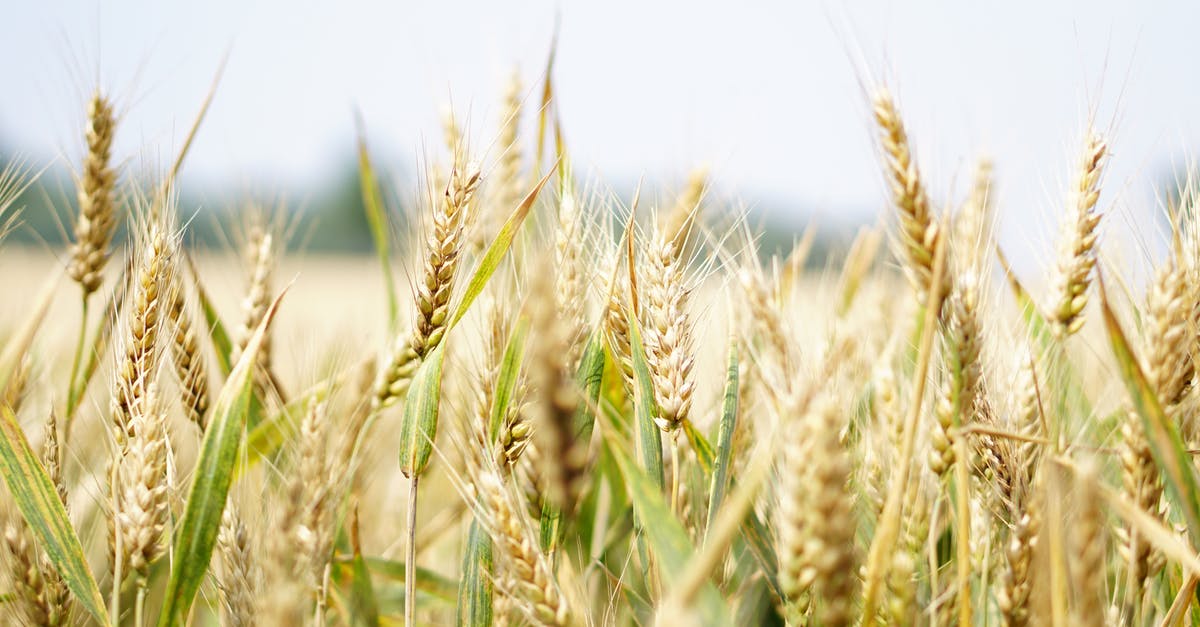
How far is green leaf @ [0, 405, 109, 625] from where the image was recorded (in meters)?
1.04

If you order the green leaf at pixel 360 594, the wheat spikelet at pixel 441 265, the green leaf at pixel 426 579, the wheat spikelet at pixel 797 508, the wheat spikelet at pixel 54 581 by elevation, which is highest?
the wheat spikelet at pixel 441 265

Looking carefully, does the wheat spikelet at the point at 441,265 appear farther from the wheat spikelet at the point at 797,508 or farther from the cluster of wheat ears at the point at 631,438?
the wheat spikelet at the point at 797,508

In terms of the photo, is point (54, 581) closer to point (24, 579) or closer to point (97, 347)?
point (24, 579)

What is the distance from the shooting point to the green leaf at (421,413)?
1075mm

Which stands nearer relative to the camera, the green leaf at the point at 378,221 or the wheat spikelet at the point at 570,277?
the wheat spikelet at the point at 570,277

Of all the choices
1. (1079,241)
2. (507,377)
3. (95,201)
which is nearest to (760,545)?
(507,377)

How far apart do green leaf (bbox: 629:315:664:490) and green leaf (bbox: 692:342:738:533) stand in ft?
0.26

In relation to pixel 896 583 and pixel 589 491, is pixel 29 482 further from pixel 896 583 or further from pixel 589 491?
pixel 896 583

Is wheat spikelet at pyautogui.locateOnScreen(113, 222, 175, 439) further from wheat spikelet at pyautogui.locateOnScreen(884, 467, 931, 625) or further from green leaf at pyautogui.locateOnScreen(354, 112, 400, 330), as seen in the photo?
wheat spikelet at pyautogui.locateOnScreen(884, 467, 931, 625)

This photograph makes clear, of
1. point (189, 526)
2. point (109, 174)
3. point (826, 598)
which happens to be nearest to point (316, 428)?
point (189, 526)

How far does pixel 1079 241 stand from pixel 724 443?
0.61m

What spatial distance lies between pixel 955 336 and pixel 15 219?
1.54 metres

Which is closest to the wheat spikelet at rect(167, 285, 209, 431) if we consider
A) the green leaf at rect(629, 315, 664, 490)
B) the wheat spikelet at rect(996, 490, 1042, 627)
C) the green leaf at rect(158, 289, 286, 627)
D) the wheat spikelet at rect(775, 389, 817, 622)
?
the green leaf at rect(158, 289, 286, 627)

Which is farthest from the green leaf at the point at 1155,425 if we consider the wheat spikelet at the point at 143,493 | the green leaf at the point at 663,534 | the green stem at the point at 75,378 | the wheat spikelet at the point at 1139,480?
the green stem at the point at 75,378
